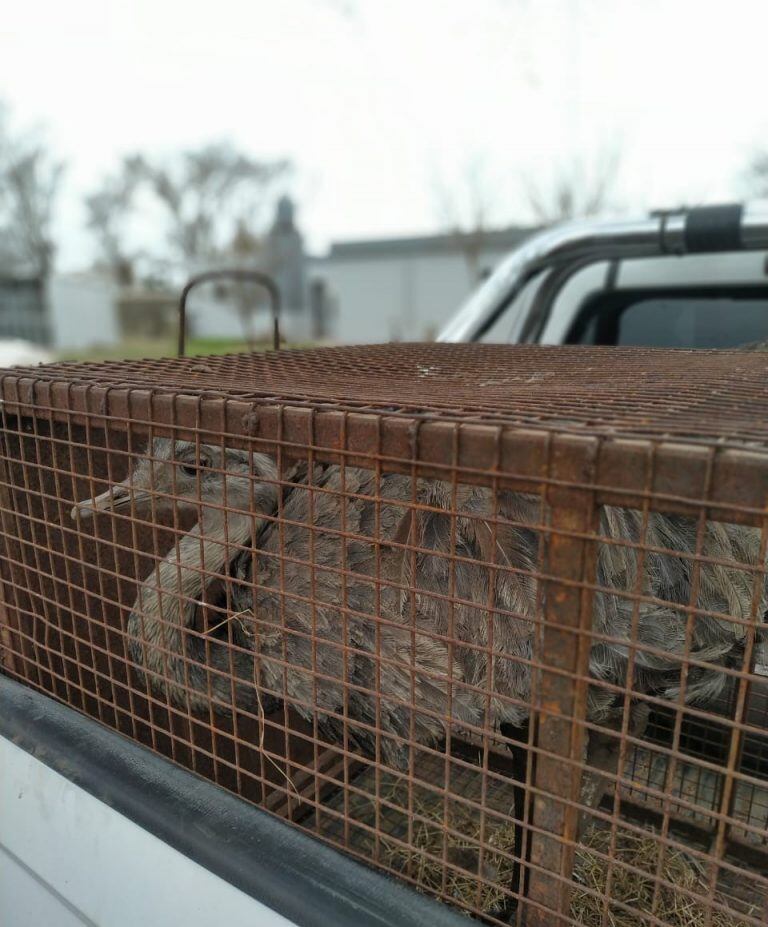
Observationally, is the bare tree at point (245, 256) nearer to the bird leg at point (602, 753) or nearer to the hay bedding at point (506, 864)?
the hay bedding at point (506, 864)

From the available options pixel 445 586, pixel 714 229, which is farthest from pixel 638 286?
pixel 445 586

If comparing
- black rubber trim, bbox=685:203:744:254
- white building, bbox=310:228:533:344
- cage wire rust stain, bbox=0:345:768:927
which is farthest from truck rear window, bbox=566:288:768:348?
white building, bbox=310:228:533:344

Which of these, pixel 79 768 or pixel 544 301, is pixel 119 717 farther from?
pixel 544 301

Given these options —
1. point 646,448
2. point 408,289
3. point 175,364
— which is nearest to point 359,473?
point 175,364

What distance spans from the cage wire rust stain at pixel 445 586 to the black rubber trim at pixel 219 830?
3.6 inches

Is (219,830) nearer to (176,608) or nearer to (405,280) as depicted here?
(176,608)

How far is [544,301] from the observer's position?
3.75m

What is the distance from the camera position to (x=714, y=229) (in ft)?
10.1

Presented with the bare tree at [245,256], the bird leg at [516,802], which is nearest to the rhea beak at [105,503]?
the bird leg at [516,802]

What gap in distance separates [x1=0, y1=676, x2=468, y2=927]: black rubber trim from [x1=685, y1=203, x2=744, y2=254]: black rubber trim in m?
2.58

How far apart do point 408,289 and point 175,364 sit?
29555 millimetres

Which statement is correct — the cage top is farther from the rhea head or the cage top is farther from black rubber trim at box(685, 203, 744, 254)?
black rubber trim at box(685, 203, 744, 254)

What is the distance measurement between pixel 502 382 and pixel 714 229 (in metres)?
1.77

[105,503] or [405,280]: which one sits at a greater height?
[105,503]
